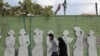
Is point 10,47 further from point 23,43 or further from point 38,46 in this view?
point 38,46

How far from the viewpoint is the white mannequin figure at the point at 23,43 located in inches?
551

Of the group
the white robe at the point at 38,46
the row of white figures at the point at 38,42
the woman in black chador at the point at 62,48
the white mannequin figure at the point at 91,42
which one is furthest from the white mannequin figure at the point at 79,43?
the woman in black chador at the point at 62,48

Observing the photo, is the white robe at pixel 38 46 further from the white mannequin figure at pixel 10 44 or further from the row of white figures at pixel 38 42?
the white mannequin figure at pixel 10 44

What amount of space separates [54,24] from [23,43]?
1534 mm

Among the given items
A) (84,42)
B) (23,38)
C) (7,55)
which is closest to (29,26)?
(23,38)

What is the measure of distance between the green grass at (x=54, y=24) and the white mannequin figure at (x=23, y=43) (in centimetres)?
17

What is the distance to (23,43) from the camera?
14.0 m

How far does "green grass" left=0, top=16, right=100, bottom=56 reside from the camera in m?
14.0

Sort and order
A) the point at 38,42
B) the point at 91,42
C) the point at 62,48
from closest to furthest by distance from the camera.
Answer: the point at 62,48 < the point at 38,42 < the point at 91,42

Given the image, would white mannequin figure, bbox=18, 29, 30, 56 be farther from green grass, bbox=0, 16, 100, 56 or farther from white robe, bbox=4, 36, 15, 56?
white robe, bbox=4, 36, 15, 56

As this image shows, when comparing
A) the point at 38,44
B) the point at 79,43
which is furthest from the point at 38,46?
the point at 79,43

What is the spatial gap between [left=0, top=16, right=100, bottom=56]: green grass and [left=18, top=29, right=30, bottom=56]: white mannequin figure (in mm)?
169

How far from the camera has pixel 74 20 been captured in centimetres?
1405

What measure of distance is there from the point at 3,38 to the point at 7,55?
2.41 ft
